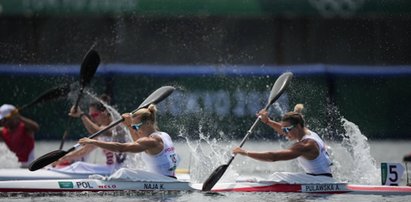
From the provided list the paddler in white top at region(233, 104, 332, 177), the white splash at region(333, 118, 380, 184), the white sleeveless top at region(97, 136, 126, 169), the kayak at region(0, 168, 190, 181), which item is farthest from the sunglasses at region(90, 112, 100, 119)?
the white splash at region(333, 118, 380, 184)

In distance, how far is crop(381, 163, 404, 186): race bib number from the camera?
1115 centimetres

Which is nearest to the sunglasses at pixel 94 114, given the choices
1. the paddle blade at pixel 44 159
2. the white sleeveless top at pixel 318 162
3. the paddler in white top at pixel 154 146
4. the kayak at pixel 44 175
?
the kayak at pixel 44 175

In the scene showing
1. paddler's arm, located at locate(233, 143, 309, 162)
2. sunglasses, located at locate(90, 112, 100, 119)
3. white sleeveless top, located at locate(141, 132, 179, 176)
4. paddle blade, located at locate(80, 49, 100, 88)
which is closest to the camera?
paddler's arm, located at locate(233, 143, 309, 162)

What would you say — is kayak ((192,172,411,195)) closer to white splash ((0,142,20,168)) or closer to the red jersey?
white splash ((0,142,20,168))

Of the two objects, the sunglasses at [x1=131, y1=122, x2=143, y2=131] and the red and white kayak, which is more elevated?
the sunglasses at [x1=131, y1=122, x2=143, y2=131]

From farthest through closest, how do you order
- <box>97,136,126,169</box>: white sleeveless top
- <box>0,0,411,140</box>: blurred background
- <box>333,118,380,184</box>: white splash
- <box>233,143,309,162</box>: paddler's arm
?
<box>0,0,411,140</box>: blurred background → <box>97,136,126,169</box>: white sleeveless top → <box>333,118,380,184</box>: white splash → <box>233,143,309,162</box>: paddler's arm

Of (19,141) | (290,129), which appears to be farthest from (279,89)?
(19,141)

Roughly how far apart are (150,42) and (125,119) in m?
8.90

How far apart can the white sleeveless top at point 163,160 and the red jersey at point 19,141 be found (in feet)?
14.3

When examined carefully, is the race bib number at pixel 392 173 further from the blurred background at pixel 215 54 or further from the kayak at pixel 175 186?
the blurred background at pixel 215 54

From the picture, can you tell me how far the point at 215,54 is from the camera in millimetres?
20406

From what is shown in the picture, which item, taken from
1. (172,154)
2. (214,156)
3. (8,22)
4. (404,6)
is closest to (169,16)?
(8,22)

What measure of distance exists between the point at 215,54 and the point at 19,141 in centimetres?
699

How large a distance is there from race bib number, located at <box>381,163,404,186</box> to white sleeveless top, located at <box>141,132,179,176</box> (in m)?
2.89
